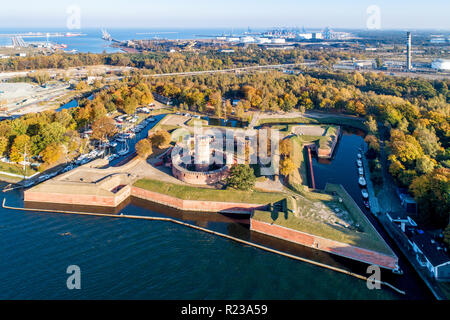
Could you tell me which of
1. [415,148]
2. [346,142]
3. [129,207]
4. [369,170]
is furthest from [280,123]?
[129,207]

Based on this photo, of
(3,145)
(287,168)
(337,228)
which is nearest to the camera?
(337,228)

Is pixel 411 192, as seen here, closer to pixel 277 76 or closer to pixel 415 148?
pixel 415 148

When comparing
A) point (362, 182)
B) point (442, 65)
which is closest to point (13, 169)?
point (362, 182)

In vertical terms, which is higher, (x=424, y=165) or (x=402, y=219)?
(x=424, y=165)

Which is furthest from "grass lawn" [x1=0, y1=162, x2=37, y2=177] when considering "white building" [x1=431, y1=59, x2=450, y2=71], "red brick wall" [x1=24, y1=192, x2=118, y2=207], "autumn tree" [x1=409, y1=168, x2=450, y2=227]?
"white building" [x1=431, y1=59, x2=450, y2=71]

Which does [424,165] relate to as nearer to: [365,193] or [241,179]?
[365,193]

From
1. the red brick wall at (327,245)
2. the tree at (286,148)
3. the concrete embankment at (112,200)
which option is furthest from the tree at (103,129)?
the red brick wall at (327,245)

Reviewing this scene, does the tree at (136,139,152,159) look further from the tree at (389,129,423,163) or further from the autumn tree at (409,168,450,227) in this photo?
the tree at (389,129,423,163)

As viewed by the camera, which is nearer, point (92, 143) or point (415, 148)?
point (415, 148)
